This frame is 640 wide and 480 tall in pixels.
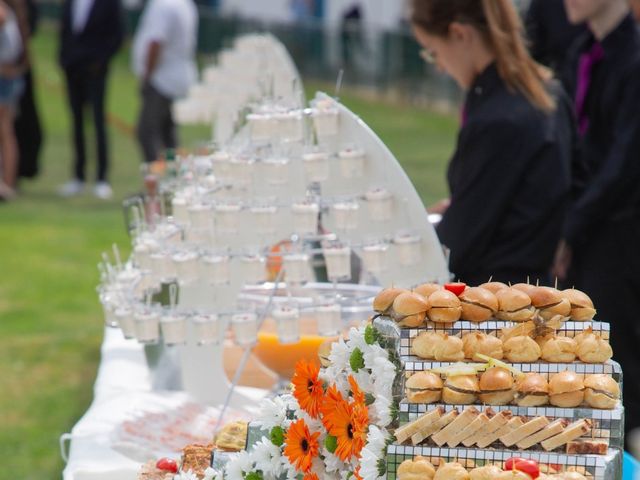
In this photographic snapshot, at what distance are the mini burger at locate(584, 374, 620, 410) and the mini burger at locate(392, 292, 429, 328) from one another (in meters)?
0.32

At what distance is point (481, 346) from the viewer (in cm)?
236

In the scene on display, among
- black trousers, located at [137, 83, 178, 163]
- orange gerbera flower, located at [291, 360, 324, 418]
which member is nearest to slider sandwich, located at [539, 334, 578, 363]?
orange gerbera flower, located at [291, 360, 324, 418]

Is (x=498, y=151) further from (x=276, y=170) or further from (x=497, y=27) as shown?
(x=276, y=170)

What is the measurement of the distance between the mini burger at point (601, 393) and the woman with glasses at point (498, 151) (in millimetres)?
1424

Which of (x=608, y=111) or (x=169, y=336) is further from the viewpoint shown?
(x=608, y=111)

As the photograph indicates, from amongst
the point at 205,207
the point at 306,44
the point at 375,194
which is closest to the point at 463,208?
the point at 375,194

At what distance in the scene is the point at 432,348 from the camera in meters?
2.34

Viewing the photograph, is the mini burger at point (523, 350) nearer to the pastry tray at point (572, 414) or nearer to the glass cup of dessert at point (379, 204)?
the pastry tray at point (572, 414)

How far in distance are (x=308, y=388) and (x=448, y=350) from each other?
326 mm

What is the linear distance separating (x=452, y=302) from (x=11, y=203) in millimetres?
9578

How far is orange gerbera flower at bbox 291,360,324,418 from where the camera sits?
250cm

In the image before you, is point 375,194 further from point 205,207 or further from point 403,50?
point 403,50

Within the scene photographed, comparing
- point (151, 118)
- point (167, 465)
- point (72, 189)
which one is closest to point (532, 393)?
point (167, 465)

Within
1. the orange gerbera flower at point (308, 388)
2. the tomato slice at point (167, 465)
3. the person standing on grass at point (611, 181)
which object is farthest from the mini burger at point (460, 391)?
the person standing on grass at point (611, 181)
